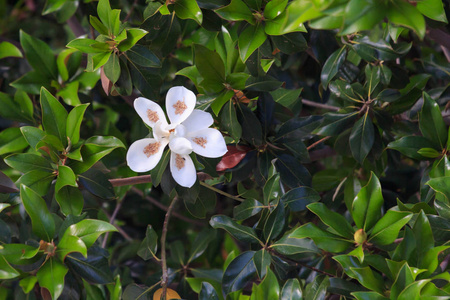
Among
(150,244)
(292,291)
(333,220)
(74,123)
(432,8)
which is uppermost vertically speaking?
(432,8)

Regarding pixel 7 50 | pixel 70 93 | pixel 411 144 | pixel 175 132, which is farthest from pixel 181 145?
pixel 7 50

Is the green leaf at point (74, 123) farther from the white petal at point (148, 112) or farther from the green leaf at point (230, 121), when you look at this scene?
the green leaf at point (230, 121)

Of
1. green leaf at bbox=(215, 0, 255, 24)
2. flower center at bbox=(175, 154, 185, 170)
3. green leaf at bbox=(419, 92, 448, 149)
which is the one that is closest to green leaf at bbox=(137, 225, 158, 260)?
flower center at bbox=(175, 154, 185, 170)

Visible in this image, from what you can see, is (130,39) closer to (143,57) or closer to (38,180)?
(143,57)

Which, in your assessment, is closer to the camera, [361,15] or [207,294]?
[361,15]

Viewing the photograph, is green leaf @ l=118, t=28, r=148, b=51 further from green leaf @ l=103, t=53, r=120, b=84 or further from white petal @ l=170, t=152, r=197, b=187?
white petal @ l=170, t=152, r=197, b=187

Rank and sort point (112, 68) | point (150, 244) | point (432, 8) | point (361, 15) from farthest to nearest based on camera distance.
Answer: point (150, 244) → point (112, 68) → point (432, 8) → point (361, 15)
